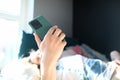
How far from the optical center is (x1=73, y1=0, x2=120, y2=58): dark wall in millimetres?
2188

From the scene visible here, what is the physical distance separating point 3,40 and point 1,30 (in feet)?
0.31

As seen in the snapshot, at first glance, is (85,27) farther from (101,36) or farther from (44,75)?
(44,75)

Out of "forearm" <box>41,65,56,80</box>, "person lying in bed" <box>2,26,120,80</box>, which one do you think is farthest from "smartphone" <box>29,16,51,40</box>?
"forearm" <box>41,65,56,80</box>

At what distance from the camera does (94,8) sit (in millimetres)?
2375

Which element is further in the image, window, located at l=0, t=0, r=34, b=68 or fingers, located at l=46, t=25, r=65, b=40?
window, located at l=0, t=0, r=34, b=68

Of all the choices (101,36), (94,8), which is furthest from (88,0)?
(101,36)

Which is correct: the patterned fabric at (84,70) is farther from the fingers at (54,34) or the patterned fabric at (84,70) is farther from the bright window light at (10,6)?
the bright window light at (10,6)

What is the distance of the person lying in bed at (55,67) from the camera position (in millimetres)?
870

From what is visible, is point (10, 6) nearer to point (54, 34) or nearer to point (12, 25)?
point (12, 25)

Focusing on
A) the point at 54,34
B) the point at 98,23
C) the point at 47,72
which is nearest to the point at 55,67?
the point at 47,72

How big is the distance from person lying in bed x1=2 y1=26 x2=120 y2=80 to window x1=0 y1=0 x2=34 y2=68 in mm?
688

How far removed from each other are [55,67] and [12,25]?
1.12m

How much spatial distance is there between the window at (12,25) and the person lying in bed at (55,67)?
2.26ft

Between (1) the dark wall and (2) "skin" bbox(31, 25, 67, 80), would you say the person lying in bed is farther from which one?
(1) the dark wall
